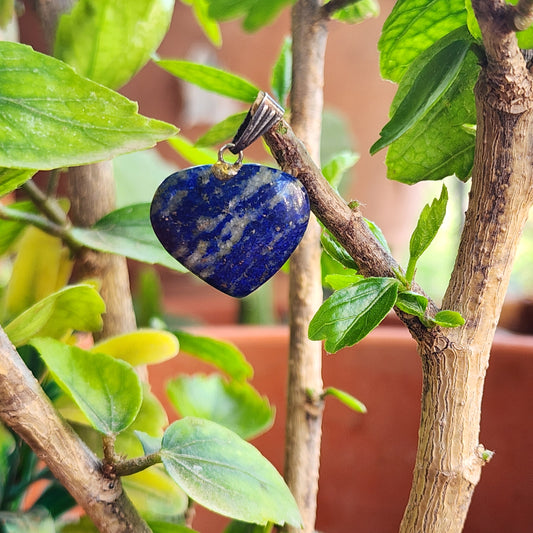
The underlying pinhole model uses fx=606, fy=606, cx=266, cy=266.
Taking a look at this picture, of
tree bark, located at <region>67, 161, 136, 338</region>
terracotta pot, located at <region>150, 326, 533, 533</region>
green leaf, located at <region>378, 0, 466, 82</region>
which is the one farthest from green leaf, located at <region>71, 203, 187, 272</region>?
terracotta pot, located at <region>150, 326, 533, 533</region>

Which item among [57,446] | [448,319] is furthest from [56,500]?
[448,319]

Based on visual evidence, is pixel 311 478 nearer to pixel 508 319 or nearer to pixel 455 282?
pixel 455 282

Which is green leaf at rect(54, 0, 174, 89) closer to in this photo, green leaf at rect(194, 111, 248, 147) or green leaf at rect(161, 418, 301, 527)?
green leaf at rect(194, 111, 248, 147)

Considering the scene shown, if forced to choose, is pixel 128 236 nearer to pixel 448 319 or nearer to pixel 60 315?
pixel 60 315

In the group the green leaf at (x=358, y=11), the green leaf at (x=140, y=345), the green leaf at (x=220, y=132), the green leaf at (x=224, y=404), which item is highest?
the green leaf at (x=358, y=11)

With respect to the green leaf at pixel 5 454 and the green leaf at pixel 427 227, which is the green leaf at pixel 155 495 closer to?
the green leaf at pixel 5 454

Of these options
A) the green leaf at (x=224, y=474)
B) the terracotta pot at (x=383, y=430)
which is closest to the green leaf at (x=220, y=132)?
the green leaf at (x=224, y=474)
